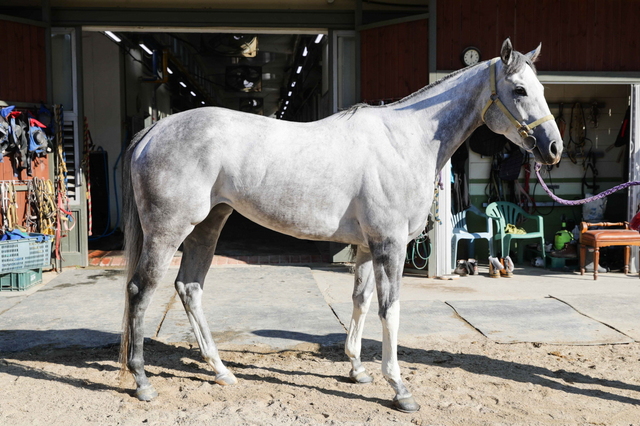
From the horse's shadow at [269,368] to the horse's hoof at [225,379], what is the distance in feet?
0.43

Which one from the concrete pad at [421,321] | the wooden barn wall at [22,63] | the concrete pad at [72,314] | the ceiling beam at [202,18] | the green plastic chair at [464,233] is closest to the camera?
the concrete pad at [72,314]

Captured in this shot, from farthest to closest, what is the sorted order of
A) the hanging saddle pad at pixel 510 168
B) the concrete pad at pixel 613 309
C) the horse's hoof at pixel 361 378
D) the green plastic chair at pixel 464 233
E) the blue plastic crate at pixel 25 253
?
1. the hanging saddle pad at pixel 510 168
2. the green plastic chair at pixel 464 233
3. the blue plastic crate at pixel 25 253
4. the concrete pad at pixel 613 309
5. the horse's hoof at pixel 361 378

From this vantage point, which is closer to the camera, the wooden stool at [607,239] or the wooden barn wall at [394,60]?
the wooden stool at [607,239]

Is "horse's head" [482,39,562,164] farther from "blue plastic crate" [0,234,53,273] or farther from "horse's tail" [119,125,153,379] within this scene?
"blue plastic crate" [0,234,53,273]

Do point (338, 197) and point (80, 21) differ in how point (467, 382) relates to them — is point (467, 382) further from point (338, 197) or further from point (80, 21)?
point (80, 21)

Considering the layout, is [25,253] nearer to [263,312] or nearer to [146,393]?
[263,312]

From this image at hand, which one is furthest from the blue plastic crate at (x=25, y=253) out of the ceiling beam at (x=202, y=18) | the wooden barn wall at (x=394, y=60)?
the wooden barn wall at (x=394, y=60)

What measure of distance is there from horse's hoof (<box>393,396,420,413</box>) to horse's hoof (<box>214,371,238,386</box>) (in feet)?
3.14

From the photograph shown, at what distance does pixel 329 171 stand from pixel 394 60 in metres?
4.40

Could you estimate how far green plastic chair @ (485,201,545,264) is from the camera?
7652 mm

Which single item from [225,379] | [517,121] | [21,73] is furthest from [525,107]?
[21,73]

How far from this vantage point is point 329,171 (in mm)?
3324

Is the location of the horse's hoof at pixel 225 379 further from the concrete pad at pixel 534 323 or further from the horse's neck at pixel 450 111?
the concrete pad at pixel 534 323

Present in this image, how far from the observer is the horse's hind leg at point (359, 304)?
366cm
